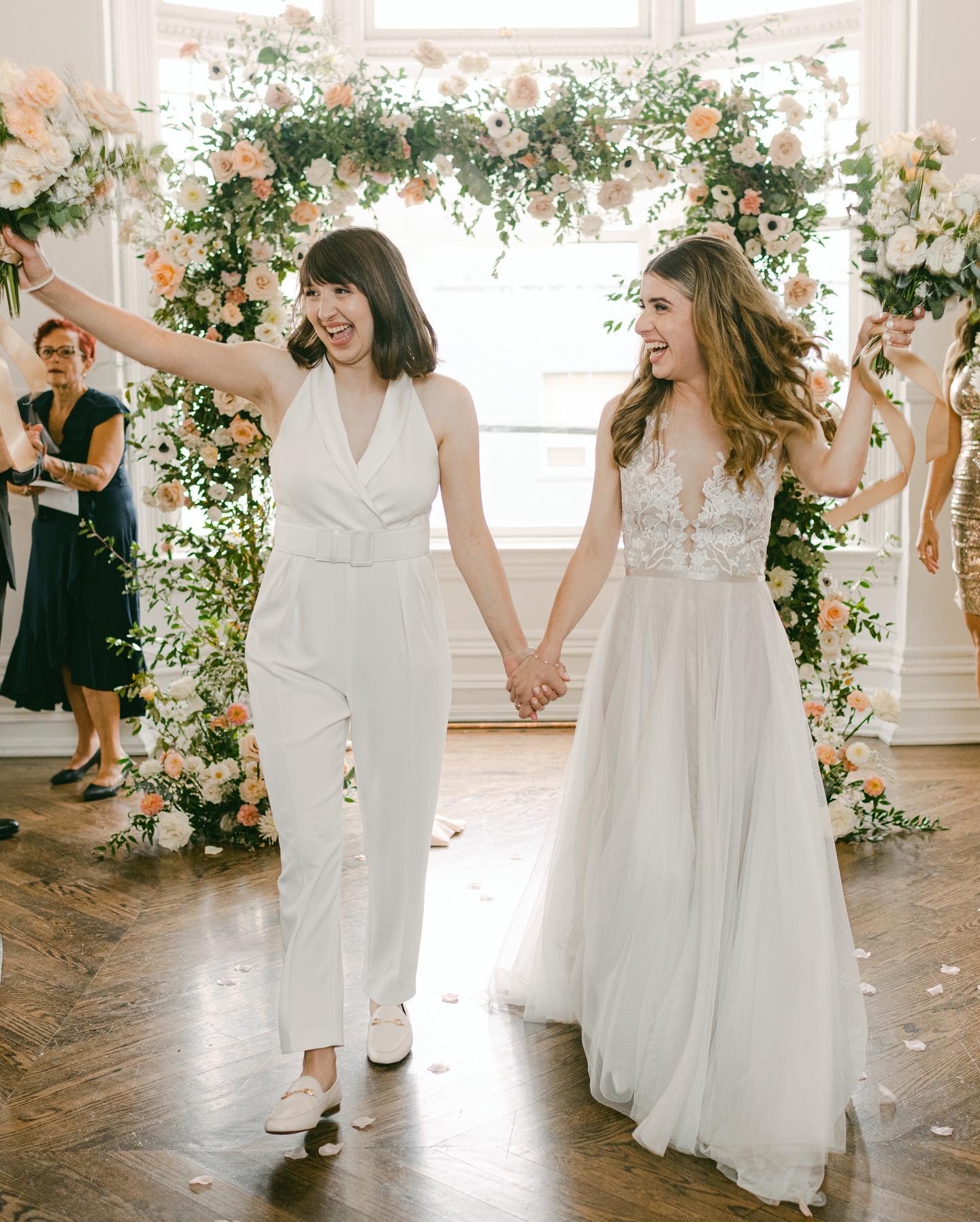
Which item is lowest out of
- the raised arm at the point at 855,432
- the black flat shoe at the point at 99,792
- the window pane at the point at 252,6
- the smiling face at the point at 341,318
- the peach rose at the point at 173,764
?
the black flat shoe at the point at 99,792

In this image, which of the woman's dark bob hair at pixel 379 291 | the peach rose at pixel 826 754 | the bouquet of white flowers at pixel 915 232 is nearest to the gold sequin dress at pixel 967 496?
the peach rose at pixel 826 754

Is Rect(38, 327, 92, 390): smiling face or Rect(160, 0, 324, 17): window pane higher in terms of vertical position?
Rect(160, 0, 324, 17): window pane

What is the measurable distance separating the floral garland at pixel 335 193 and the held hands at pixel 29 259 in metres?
1.78

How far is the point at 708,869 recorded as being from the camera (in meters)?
2.62

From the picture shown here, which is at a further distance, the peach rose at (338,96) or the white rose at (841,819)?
the white rose at (841,819)

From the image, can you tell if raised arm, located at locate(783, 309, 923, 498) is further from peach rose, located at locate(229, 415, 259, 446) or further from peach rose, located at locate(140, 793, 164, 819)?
peach rose, located at locate(140, 793, 164, 819)

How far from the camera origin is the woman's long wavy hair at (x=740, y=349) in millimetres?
2748

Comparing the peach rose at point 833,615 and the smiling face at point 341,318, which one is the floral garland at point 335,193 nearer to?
the peach rose at point 833,615

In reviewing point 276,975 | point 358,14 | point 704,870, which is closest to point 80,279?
point 358,14

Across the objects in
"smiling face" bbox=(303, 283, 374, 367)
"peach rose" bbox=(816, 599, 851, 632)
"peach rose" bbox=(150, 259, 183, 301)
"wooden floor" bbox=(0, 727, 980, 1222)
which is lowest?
"wooden floor" bbox=(0, 727, 980, 1222)

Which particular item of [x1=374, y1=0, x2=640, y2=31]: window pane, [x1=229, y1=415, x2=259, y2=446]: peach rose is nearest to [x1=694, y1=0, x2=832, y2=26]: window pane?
[x1=374, y1=0, x2=640, y2=31]: window pane

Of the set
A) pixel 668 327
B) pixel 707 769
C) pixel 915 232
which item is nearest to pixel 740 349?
pixel 668 327

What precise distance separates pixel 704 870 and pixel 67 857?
264 cm

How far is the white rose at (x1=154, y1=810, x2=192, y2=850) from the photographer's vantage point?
A: 4422 millimetres
